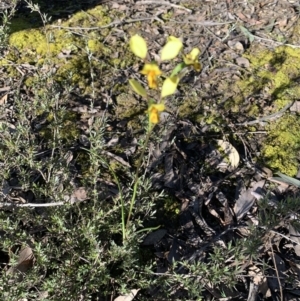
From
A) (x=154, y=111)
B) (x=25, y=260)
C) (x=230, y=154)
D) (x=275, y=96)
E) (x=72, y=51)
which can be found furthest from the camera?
(x=72, y=51)

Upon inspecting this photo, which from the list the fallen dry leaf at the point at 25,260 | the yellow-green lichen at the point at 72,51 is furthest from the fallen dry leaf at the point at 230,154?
the fallen dry leaf at the point at 25,260

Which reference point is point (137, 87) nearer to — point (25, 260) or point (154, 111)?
point (154, 111)

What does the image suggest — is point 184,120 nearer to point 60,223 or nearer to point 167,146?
point 167,146

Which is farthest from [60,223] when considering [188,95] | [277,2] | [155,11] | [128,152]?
[277,2]

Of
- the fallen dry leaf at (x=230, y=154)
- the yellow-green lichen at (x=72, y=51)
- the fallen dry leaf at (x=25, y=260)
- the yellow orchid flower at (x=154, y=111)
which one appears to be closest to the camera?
the yellow orchid flower at (x=154, y=111)

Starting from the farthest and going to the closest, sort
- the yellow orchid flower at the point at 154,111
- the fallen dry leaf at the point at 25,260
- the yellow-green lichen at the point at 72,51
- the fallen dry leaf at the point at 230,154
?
1. the yellow-green lichen at the point at 72,51
2. the fallen dry leaf at the point at 230,154
3. the fallen dry leaf at the point at 25,260
4. the yellow orchid flower at the point at 154,111

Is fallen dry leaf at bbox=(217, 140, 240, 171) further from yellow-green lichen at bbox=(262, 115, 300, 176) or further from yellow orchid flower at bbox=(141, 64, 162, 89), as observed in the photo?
yellow orchid flower at bbox=(141, 64, 162, 89)

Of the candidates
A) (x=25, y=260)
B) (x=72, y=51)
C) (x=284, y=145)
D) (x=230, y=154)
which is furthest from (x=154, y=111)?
(x=72, y=51)

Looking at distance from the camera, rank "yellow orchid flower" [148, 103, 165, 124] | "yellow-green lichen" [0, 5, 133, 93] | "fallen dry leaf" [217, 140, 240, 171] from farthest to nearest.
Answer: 1. "yellow-green lichen" [0, 5, 133, 93]
2. "fallen dry leaf" [217, 140, 240, 171]
3. "yellow orchid flower" [148, 103, 165, 124]

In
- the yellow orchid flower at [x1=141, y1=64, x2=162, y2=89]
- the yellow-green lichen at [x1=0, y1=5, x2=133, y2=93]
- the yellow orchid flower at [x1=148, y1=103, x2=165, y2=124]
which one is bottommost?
the yellow-green lichen at [x1=0, y1=5, x2=133, y2=93]

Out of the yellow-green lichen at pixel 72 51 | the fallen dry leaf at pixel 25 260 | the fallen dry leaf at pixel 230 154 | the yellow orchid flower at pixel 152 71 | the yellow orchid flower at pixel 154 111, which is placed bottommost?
the fallen dry leaf at pixel 25 260

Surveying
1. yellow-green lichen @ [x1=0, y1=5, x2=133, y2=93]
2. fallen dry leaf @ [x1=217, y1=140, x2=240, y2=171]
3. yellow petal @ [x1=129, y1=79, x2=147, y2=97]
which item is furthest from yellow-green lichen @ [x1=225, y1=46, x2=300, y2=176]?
yellow petal @ [x1=129, y1=79, x2=147, y2=97]

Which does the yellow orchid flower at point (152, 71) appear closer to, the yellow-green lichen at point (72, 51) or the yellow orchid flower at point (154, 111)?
the yellow orchid flower at point (154, 111)
